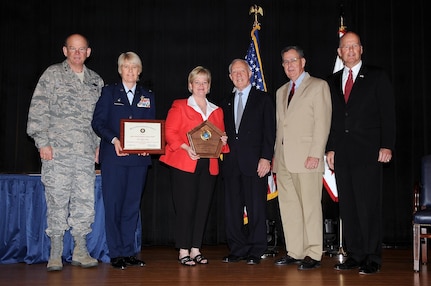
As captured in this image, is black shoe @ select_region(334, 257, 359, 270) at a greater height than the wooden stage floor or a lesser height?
greater

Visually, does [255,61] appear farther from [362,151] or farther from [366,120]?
[362,151]

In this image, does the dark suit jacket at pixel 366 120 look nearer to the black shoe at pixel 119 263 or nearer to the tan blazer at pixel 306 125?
the tan blazer at pixel 306 125

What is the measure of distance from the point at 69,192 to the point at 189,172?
3.17 ft

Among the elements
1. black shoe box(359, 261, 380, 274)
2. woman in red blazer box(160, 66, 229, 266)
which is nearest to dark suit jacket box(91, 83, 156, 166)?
woman in red blazer box(160, 66, 229, 266)

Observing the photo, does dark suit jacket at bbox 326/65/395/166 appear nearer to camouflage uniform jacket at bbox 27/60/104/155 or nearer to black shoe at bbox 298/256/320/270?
black shoe at bbox 298/256/320/270

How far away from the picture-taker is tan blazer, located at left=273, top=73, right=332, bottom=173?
379cm

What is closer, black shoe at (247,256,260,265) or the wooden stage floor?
the wooden stage floor

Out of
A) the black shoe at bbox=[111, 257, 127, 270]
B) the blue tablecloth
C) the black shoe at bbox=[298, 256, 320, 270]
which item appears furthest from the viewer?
the blue tablecloth

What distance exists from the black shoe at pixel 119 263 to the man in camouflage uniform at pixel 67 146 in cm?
17

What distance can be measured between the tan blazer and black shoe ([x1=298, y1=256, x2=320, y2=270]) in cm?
69

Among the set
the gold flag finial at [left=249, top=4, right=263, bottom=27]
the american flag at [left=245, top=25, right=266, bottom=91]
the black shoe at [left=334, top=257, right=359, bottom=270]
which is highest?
the gold flag finial at [left=249, top=4, right=263, bottom=27]

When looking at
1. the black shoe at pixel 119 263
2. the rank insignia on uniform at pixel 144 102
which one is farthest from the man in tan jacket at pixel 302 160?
the black shoe at pixel 119 263

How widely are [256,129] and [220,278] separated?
4.18 feet

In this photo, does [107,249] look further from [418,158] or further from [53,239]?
[418,158]
